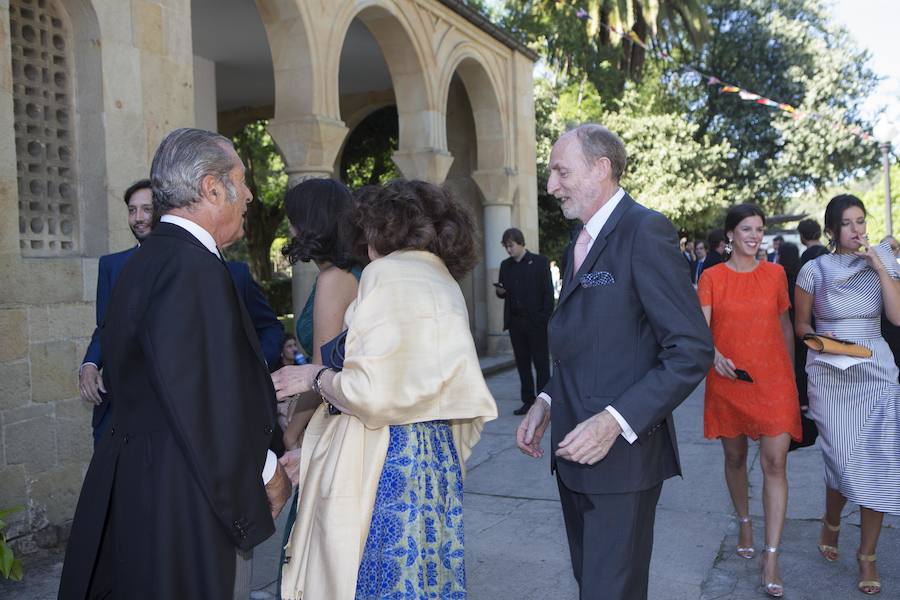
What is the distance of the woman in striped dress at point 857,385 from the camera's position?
12.5 feet

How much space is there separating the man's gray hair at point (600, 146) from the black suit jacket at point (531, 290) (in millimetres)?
6233

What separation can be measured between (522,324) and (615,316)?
6.52 meters

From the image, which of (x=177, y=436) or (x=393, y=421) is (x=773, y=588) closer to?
(x=393, y=421)

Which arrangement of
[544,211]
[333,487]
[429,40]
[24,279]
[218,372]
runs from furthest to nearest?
1. [544,211]
2. [429,40]
3. [24,279]
4. [333,487]
5. [218,372]

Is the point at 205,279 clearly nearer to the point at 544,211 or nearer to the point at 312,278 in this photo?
the point at 312,278

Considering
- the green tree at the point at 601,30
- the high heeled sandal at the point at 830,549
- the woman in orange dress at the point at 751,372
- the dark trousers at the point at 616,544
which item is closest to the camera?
the dark trousers at the point at 616,544

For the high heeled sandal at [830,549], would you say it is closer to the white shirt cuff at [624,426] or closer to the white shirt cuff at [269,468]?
the white shirt cuff at [624,426]

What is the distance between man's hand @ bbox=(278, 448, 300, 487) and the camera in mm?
2557

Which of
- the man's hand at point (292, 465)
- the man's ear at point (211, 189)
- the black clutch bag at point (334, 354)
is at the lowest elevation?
the man's hand at point (292, 465)

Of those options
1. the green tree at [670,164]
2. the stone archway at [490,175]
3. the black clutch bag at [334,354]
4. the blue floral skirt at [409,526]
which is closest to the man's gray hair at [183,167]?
the black clutch bag at [334,354]

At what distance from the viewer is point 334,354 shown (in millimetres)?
2480

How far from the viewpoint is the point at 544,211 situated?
64.2 feet

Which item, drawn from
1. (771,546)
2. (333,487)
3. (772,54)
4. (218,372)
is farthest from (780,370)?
(772,54)

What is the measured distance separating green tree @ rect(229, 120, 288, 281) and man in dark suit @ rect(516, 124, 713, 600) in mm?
16705
